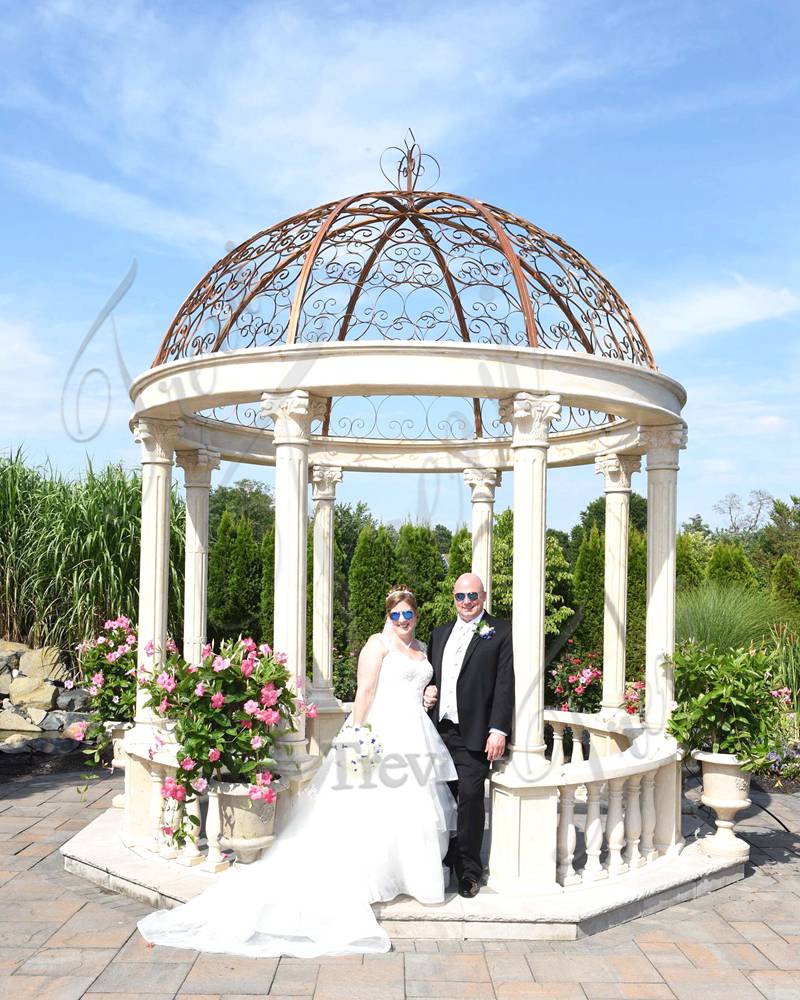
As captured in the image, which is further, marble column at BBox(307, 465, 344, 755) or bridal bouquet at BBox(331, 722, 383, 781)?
marble column at BBox(307, 465, 344, 755)

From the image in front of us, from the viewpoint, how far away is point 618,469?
8.54 meters

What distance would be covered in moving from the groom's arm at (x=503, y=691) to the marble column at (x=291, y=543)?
1.29m

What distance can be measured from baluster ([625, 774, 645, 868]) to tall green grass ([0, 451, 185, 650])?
9447 mm

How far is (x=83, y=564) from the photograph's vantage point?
14695 mm

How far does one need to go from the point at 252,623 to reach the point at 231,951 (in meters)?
11.6

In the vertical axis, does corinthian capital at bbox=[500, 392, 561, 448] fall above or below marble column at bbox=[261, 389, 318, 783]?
above

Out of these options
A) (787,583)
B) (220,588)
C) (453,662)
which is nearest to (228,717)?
(453,662)

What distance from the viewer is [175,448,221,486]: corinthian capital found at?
8.51m

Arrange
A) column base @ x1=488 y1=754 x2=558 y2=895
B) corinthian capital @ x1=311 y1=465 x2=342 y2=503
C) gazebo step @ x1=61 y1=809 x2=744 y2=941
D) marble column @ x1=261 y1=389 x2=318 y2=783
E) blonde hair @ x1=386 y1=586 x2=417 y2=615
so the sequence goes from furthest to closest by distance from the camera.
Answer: corinthian capital @ x1=311 y1=465 x2=342 y2=503, marble column @ x1=261 y1=389 x2=318 y2=783, blonde hair @ x1=386 y1=586 x2=417 y2=615, column base @ x1=488 y1=754 x2=558 y2=895, gazebo step @ x1=61 y1=809 x2=744 y2=941

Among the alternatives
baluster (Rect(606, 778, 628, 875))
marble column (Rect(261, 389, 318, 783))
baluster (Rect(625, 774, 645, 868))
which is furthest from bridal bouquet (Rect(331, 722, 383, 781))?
baluster (Rect(625, 774, 645, 868))

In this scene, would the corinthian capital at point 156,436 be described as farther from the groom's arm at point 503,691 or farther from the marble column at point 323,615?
the groom's arm at point 503,691

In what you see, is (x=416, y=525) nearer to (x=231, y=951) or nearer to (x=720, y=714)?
(x=720, y=714)

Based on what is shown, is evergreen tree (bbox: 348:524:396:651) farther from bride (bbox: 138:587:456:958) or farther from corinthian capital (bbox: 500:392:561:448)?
corinthian capital (bbox: 500:392:561:448)

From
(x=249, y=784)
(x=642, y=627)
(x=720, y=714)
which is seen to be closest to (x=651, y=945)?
(x=720, y=714)
